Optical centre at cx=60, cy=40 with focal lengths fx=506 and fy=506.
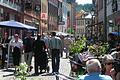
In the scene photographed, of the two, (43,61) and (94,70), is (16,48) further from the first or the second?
(94,70)

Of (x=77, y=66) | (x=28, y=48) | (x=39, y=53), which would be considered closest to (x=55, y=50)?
(x=39, y=53)

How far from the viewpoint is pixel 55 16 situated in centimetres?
11800

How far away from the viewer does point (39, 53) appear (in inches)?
882

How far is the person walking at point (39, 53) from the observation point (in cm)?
2220

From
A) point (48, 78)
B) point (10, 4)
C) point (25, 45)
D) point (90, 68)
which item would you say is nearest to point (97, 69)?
point (90, 68)

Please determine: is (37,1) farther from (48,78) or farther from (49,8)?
(48,78)

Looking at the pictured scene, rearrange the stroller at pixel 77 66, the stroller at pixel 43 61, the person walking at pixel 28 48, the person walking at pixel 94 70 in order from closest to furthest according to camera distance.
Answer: the person walking at pixel 94 70 → the stroller at pixel 77 66 → the stroller at pixel 43 61 → the person walking at pixel 28 48

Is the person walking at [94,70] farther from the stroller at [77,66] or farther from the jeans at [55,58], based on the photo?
the jeans at [55,58]

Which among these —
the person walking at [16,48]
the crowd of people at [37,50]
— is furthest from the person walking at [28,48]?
the person walking at [16,48]

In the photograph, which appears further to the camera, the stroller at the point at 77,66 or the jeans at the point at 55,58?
the jeans at the point at 55,58

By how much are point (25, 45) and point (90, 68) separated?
14.8 metres

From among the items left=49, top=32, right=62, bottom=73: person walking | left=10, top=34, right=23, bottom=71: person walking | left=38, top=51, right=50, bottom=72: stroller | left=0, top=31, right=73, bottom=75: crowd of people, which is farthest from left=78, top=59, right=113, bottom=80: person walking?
left=10, top=34, right=23, bottom=71: person walking

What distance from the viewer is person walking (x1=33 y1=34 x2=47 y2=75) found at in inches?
874

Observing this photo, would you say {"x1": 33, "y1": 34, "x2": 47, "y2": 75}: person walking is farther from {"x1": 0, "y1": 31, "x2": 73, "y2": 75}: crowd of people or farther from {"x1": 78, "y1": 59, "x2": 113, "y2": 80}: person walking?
{"x1": 78, "y1": 59, "x2": 113, "y2": 80}: person walking
